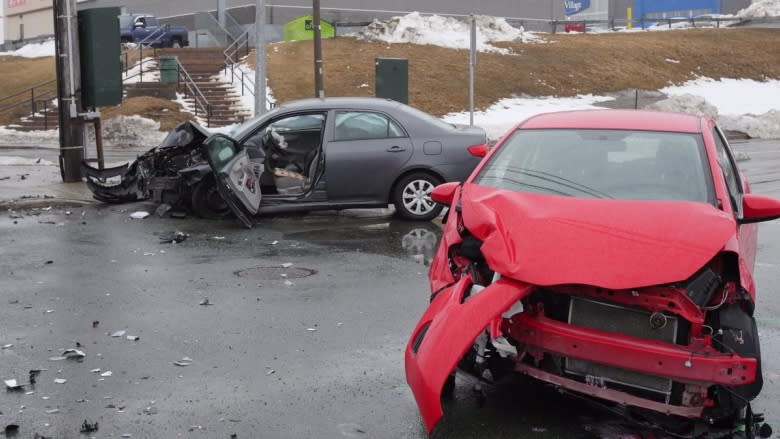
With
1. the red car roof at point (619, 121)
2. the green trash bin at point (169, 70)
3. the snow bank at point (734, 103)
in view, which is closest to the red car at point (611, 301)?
the red car roof at point (619, 121)

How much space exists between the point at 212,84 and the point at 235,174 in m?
25.5

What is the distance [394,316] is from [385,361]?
1.21 m

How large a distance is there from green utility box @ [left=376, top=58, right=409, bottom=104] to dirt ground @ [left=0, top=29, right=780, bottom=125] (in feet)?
28.7

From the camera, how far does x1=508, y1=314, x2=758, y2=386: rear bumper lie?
4430mm

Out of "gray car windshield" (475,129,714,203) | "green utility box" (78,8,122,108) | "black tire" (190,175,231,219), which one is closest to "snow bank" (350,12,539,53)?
"green utility box" (78,8,122,108)

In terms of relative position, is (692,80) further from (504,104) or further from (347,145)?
(347,145)

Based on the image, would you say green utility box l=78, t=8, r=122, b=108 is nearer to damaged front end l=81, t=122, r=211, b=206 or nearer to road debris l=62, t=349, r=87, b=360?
damaged front end l=81, t=122, r=211, b=206

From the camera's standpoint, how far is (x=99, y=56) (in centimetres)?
1497

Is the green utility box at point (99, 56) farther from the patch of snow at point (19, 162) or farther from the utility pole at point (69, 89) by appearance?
the patch of snow at point (19, 162)

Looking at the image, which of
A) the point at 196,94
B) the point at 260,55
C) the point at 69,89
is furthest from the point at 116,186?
the point at 196,94

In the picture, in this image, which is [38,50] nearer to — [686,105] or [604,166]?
[686,105]

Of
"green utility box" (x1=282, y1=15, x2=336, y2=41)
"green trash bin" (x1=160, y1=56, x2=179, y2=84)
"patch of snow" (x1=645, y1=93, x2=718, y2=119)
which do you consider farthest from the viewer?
"green utility box" (x1=282, y1=15, x2=336, y2=41)

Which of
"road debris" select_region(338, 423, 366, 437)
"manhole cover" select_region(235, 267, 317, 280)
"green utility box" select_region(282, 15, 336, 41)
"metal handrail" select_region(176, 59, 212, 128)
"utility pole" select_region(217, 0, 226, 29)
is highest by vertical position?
"utility pole" select_region(217, 0, 226, 29)

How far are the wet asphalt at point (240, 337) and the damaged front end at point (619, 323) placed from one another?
1.22 ft
